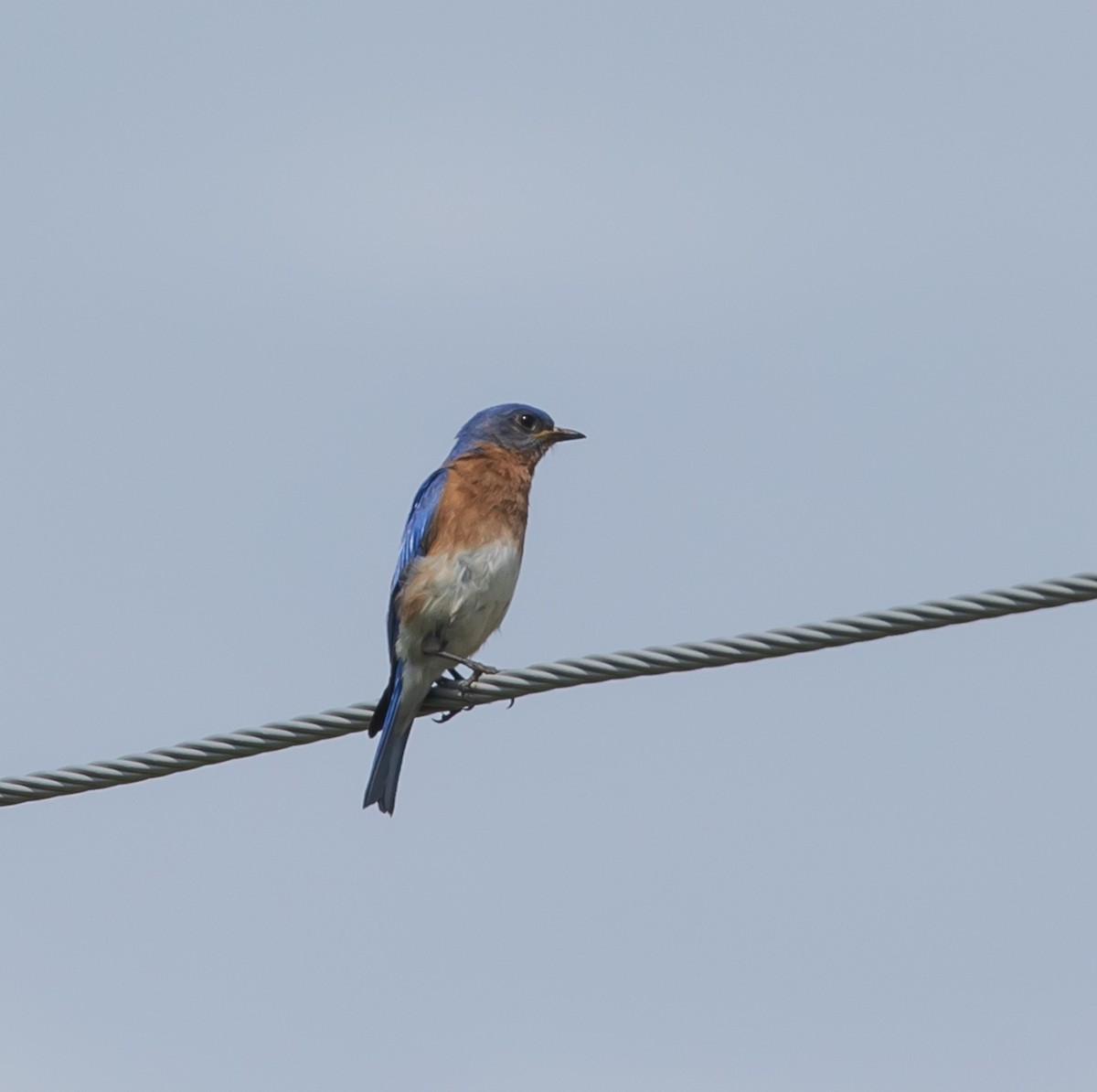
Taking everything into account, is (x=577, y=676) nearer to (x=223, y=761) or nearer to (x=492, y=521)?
(x=223, y=761)

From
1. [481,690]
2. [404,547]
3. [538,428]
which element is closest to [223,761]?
[481,690]

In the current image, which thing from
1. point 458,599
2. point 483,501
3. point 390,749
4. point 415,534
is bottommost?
point 390,749

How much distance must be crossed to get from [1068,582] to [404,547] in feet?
15.2

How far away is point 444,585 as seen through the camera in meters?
10.0

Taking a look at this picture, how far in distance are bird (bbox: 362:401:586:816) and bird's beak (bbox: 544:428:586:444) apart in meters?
0.69

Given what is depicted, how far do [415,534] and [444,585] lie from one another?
1.61 feet

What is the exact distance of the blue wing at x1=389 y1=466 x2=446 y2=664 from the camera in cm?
1023

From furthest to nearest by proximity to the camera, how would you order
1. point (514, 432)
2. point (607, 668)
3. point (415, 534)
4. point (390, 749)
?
point (514, 432)
point (415, 534)
point (390, 749)
point (607, 668)

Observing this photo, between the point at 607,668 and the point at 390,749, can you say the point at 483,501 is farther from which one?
the point at 607,668

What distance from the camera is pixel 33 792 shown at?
23.8 ft

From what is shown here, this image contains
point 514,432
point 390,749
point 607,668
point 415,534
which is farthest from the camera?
point 514,432

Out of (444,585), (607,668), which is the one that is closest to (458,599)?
(444,585)

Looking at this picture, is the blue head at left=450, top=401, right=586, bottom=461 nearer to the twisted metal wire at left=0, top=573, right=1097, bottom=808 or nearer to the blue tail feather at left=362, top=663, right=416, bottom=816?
the blue tail feather at left=362, top=663, right=416, bottom=816

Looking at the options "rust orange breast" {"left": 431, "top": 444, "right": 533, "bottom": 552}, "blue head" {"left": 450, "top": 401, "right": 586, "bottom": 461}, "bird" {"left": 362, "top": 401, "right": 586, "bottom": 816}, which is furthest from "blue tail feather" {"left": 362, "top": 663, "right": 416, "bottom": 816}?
"blue head" {"left": 450, "top": 401, "right": 586, "bottom": 461}
